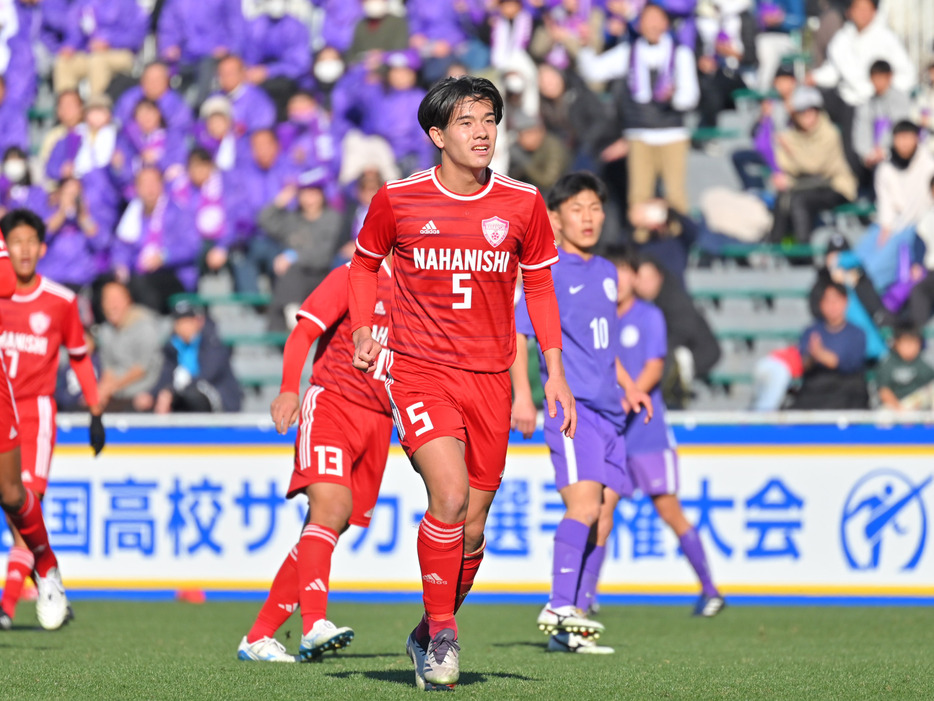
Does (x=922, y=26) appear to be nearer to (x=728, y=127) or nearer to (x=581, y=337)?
(x=728, y=127)

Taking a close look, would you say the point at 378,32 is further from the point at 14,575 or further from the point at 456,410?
the point at 456,410

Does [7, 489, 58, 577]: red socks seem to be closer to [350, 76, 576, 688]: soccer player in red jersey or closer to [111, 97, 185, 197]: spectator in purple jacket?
[350, 76, 576, 688]: soccer player in red jersey

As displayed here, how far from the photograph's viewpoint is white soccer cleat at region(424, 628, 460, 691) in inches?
233

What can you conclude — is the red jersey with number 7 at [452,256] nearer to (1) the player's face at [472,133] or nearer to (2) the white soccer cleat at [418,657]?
(1) the player's face at [472,133]

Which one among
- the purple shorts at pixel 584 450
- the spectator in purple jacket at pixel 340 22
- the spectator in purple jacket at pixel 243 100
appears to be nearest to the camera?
the purple shorts at pixel 584 450

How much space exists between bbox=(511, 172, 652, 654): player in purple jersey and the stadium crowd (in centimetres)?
596

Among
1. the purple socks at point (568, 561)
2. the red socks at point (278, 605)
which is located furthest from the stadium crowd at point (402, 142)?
the red socks at point (278, 605)

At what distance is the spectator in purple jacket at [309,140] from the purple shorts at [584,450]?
9515mm

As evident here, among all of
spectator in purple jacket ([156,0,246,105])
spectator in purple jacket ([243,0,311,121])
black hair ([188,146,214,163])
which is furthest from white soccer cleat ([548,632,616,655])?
spectator in purple jacket ([156,0,246,105])

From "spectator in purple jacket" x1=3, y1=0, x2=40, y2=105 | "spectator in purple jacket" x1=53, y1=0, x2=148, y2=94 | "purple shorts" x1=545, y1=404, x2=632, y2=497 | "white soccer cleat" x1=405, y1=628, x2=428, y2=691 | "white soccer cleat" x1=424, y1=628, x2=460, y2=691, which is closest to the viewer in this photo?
"white soccer cleat" x1=424, y1=628, x2=460, y2=691

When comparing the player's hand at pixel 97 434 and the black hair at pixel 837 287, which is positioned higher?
the black hair at pixel 837 287

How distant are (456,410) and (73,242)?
1245 cm

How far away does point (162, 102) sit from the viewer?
61.5ft

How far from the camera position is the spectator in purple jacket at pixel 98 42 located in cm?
1988
